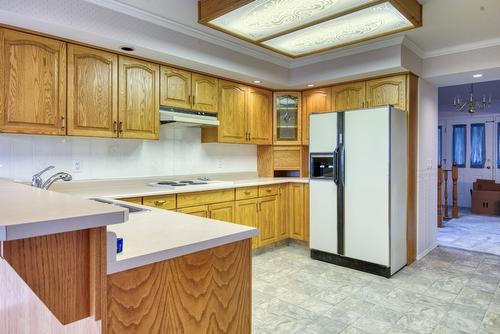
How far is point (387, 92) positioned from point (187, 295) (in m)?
3.48

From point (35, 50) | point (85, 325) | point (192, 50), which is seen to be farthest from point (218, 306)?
Result: point (192, 50)

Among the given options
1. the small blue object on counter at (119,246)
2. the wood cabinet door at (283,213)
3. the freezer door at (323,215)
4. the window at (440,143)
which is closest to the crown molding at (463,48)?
the freezer door at (323,215)

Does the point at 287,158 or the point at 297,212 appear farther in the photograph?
the point at 287,158

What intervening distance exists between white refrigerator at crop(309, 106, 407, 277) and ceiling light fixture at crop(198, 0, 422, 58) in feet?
2.70

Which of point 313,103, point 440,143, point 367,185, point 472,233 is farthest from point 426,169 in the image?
point 440,143

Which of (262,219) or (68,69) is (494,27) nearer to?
(262,219)

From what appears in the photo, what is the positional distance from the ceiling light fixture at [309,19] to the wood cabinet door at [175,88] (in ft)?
2.85

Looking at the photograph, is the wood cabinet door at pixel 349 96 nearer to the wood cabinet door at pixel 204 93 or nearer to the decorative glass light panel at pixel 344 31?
the decorative glass light panel at pixel 344 31

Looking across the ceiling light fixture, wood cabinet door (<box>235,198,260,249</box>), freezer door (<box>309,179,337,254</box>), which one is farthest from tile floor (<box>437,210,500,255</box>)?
the ceiling light fixture

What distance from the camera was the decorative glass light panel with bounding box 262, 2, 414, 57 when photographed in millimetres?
2580

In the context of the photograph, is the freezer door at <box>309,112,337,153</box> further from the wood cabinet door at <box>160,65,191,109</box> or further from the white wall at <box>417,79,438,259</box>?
the wood cabinet door at <box>160,65,191,109</box>

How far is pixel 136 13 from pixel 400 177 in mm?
2995

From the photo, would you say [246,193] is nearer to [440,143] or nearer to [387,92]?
[387,92]

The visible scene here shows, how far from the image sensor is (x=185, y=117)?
3.47 m
